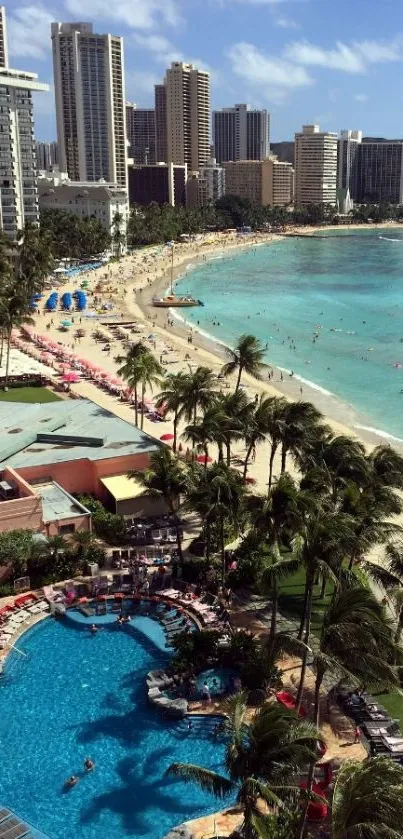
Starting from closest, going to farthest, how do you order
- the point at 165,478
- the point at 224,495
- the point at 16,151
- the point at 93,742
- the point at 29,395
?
1. the point at 93,742
2. the point at 224,495
3. the point at 165,478
4. the point at 29,395
5. the point at 16,151

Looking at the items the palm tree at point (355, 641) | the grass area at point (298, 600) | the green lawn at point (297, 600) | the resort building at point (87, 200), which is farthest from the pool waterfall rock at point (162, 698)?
the resort building at point (87, 200)

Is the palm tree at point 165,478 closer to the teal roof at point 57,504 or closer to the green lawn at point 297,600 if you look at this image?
the teal roof at point 57,504

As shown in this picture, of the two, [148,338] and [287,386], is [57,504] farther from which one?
[148,338]

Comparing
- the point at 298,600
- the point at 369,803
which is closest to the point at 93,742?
the point at 369,803

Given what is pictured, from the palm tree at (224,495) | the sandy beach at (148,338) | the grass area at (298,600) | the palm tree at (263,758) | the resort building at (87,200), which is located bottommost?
the grass area at (298,600)

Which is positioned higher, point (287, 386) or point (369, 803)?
point (369, 803)

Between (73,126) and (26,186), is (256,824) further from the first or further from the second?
(73,126)

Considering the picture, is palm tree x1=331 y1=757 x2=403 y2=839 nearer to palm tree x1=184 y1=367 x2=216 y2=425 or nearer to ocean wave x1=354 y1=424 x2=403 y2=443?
palm tree x1=184 y1=367 x2=216 y2=425
